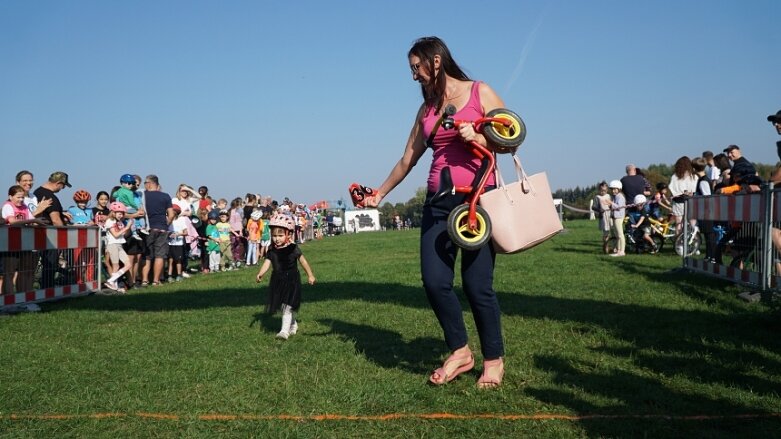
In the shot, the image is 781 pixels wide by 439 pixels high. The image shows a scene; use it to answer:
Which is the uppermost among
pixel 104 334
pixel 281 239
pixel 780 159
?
pixel 780 159

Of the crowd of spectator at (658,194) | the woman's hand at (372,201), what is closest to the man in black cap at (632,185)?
the crowd of spectator at (658,194)

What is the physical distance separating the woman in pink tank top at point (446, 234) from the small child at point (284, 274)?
8.59 ft

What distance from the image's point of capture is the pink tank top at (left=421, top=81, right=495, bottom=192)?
→ 4664mm

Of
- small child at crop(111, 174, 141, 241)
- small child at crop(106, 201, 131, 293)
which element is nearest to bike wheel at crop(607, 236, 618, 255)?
small child at crop(111, 174, 141, 241)

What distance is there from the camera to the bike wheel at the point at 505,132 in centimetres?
446

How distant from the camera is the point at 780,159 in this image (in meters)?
5.51

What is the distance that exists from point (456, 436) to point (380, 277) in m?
9.03

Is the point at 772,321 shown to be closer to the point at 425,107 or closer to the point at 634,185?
the point at 425,107

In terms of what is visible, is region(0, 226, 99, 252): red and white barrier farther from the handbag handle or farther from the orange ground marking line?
the handbag handle


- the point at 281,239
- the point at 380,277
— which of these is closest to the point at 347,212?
the point at 380,277

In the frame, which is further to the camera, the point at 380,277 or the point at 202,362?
the point at 380,277

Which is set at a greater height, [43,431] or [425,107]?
[425,107]

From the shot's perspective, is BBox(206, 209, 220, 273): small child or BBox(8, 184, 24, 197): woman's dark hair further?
BBox(206, 209, 220, 273): small child

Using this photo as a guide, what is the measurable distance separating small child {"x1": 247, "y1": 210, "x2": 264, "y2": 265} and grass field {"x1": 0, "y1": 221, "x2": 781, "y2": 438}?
33.2ft
